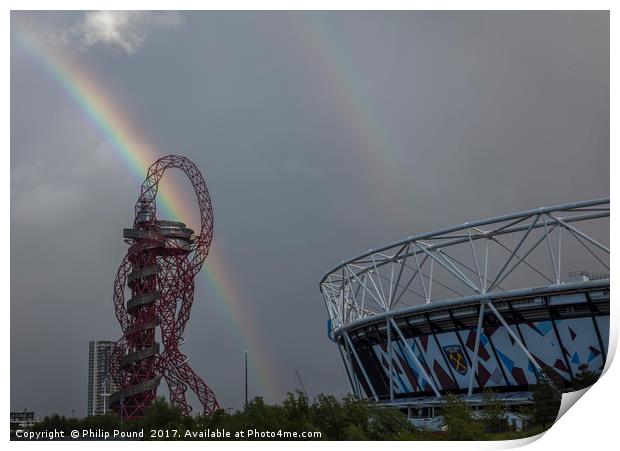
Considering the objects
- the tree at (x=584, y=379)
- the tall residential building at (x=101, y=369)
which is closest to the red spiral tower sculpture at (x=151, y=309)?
the tall residential building at (x=101, y=369)

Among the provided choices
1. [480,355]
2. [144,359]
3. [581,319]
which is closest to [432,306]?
[480,355]

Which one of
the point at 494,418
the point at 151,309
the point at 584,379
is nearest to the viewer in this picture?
the point at 494,418

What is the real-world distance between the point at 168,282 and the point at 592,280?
4158 cm

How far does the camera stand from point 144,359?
8444cm

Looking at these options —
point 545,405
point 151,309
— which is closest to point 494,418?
point 545,405

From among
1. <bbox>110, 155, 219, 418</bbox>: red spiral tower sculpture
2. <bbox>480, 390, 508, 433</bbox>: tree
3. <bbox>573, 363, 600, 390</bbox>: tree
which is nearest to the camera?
<bbox>480, 390, 508, 433</bbox>: tree

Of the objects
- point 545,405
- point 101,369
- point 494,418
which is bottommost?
point 494,418

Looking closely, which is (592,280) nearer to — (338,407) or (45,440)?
(338,407)

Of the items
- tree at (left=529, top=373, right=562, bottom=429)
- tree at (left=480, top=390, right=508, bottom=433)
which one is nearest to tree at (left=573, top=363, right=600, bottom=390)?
tree at (left=529, top=373, right=562, bottom=429)

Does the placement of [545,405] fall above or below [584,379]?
below

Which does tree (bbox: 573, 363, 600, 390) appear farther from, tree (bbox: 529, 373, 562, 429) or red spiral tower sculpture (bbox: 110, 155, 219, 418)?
red spiral tower sculpture (bbox: 110, 155, 219, 418)

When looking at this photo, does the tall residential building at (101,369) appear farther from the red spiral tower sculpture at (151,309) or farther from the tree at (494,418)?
the tree at (494,418)

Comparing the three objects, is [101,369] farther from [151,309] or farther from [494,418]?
[494,418]

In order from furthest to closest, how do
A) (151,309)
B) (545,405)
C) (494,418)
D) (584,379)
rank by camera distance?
(151,309), (584,379), (545,405), (494,418)
